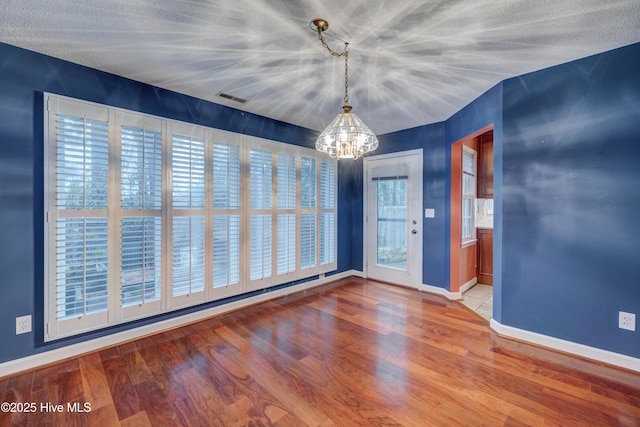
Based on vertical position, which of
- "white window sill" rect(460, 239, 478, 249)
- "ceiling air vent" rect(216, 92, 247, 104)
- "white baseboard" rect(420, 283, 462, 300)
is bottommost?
"white baseboard" rect(420, 283, 462, 300)

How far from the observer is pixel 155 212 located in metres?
2.67

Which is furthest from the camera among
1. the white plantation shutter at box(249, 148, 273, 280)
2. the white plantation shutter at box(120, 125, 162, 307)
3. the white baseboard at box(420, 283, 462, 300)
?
the white baseboard at box(420, 283, 462, 300)

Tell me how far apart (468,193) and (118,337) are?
4683 mm

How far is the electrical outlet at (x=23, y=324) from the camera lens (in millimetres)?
2082

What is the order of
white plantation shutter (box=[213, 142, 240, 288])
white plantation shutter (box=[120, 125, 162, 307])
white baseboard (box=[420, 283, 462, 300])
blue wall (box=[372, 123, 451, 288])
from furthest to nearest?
1. blue wall (box=[372, 123, 451, 288])
2. white baseboard (box=[420, 283, 462, 300])
3. white plantation shutter (box=[213, 142, 240, 288])
4. white plantation shutter (box=[120, 125, 162, 307])

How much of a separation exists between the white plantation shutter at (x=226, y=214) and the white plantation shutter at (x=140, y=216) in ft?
1.86

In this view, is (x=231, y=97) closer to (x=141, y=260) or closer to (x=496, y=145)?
(x=141, y=260)

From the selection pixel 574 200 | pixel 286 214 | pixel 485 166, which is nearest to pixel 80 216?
pixel 286 214

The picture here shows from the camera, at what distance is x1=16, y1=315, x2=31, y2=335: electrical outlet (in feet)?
6.83

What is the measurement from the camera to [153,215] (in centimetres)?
266

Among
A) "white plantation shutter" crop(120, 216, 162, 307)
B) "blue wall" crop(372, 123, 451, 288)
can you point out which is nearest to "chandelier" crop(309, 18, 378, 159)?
"white plantation shutter" crop(120, 216, 162, 307)

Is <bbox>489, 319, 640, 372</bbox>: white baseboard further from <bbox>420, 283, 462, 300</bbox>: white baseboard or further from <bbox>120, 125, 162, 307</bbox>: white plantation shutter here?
<bbox>120, 125, 162, 307</bbox>: white plantation shutter

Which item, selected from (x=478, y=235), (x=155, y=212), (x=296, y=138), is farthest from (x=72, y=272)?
(x=478, y=235)

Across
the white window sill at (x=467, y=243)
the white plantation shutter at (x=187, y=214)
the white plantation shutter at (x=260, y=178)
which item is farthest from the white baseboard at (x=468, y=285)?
the white plantation shutter at (x=187, y=214)
